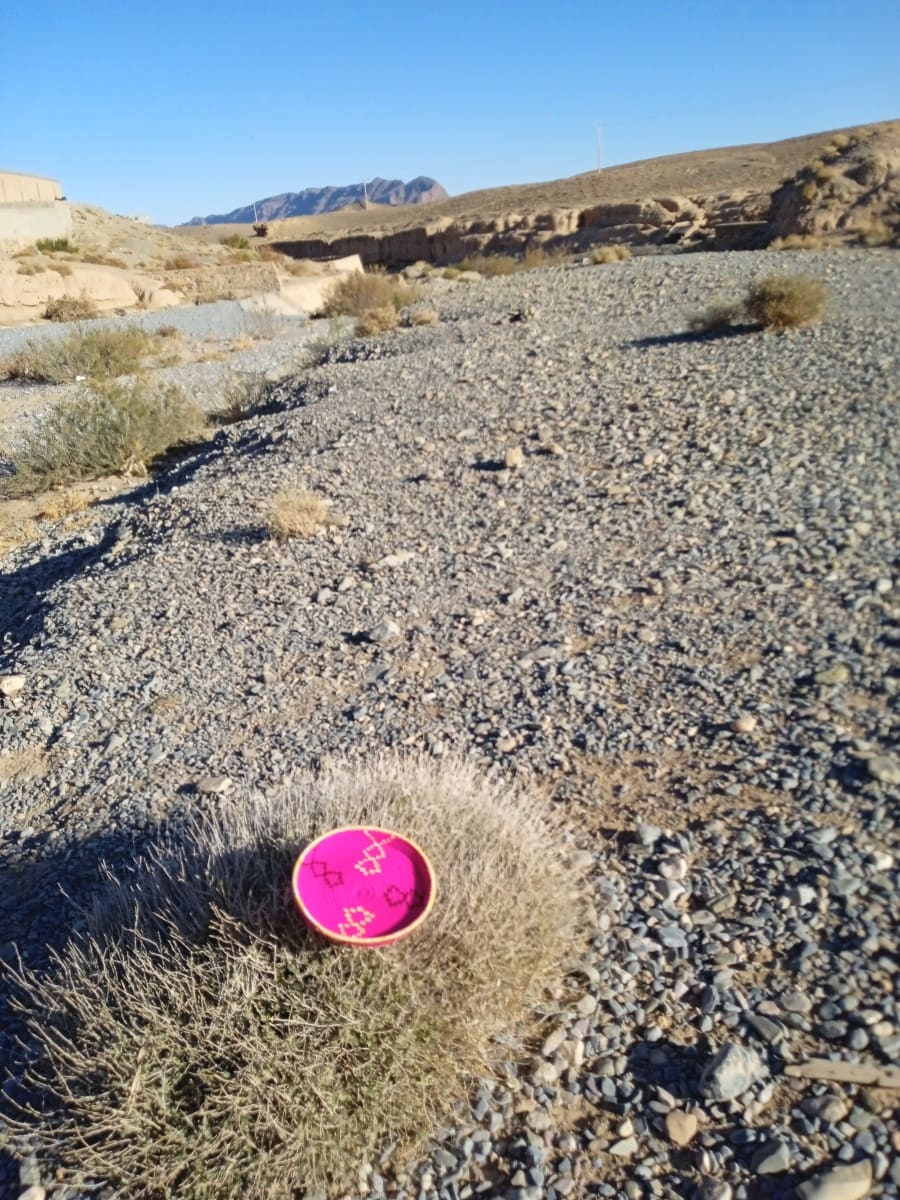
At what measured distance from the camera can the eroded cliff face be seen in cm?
2189

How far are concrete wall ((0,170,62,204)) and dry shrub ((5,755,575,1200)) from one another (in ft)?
190

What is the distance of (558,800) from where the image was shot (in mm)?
3670

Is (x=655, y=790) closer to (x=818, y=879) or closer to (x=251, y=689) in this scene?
(x=818, y=879)

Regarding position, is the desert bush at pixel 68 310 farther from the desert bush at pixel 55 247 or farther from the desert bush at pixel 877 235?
the desert bush at pixel 877 235

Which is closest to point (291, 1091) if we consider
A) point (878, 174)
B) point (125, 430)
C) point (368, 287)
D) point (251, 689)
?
Result: point (251, 689)

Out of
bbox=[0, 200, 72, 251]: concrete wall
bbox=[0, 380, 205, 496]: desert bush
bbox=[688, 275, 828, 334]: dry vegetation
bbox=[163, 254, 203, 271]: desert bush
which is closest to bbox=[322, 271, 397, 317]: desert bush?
bbox=[0, 380, 205, 496]: desert bush

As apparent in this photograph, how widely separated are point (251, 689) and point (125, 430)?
7696 millimetres

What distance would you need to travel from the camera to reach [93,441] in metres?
11.4

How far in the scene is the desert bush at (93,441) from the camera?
11.2 meters

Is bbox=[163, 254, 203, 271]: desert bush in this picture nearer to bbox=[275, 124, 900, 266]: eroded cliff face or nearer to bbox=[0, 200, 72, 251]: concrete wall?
bbox=[0, 200, 72, 251]: concrete wall

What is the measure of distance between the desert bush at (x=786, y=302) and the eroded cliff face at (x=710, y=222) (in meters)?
10.7

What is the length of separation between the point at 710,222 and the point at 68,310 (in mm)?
23833

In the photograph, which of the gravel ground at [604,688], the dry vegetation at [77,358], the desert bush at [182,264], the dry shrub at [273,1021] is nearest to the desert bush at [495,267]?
the dry vegetation at [77,358]

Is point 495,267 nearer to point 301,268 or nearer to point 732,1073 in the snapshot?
point 301,268
